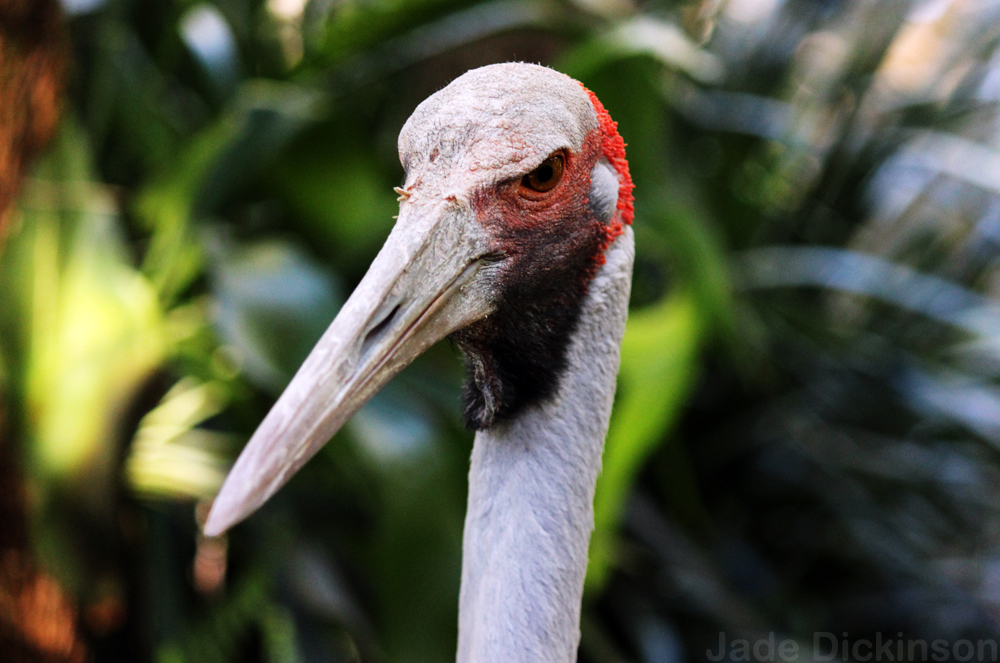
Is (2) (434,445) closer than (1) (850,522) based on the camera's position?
Yes

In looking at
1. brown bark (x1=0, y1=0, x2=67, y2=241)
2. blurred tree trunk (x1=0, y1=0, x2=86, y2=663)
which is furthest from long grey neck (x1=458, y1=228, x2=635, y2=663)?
brown bark (x1=0, y1=0, x2=67, y2=241)

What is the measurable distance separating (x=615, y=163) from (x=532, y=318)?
267 millimetres

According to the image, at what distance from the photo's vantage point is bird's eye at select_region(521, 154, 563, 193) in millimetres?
1064

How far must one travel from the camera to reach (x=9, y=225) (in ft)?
8.71

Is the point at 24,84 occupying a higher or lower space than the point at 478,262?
higher

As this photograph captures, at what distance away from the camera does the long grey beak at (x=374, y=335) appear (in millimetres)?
921

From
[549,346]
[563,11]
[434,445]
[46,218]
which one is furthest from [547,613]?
[563,11]

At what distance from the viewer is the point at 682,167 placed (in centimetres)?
345

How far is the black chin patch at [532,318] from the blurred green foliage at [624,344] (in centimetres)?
115

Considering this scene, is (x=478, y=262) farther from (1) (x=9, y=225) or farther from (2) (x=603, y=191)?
(1) (x=9, y=225)

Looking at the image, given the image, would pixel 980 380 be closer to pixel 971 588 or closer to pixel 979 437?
pixel 979 437

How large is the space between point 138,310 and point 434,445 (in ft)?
3.27

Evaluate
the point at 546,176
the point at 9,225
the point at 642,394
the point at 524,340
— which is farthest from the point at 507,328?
the point at 9,225

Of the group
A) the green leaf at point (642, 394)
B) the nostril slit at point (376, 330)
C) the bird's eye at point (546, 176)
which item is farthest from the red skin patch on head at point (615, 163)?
the green leaf at point (642, 394)
